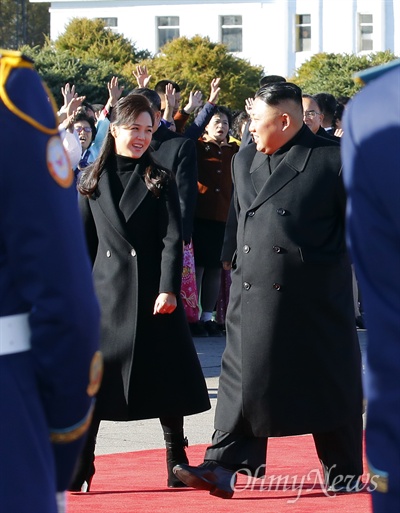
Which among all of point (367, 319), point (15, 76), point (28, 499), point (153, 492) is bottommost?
point (153, 492)

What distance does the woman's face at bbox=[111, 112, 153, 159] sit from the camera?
5.93 m

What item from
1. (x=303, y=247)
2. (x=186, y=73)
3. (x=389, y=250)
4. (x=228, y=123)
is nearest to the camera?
(x=389, y=250)

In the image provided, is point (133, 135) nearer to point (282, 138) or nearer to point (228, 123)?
point (282, 138)

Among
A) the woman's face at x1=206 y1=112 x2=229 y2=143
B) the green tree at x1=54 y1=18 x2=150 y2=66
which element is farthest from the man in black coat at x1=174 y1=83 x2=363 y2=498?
the green tree at x1=54 y1=18 x2=150 y2=66

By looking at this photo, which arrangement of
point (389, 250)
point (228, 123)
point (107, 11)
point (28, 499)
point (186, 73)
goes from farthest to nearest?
point (107, 11) < point (186, 73) < point (228, 123) < point (28, 499) < point (389, 250)

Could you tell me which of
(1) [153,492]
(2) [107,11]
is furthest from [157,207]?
(2) [107,11]

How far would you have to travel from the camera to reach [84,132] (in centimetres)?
1089

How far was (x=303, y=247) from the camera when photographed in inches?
219

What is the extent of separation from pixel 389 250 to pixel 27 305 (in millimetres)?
757

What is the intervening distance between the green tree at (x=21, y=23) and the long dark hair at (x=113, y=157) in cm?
6365

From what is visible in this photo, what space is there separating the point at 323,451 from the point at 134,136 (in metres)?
1.66

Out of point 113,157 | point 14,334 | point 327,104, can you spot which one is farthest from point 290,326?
point 327,104

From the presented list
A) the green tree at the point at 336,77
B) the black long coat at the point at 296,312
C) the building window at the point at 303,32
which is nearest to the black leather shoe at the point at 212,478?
the black long coat at the point at 296,312

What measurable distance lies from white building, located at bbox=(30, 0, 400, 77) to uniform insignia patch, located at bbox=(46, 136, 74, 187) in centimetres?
4782
